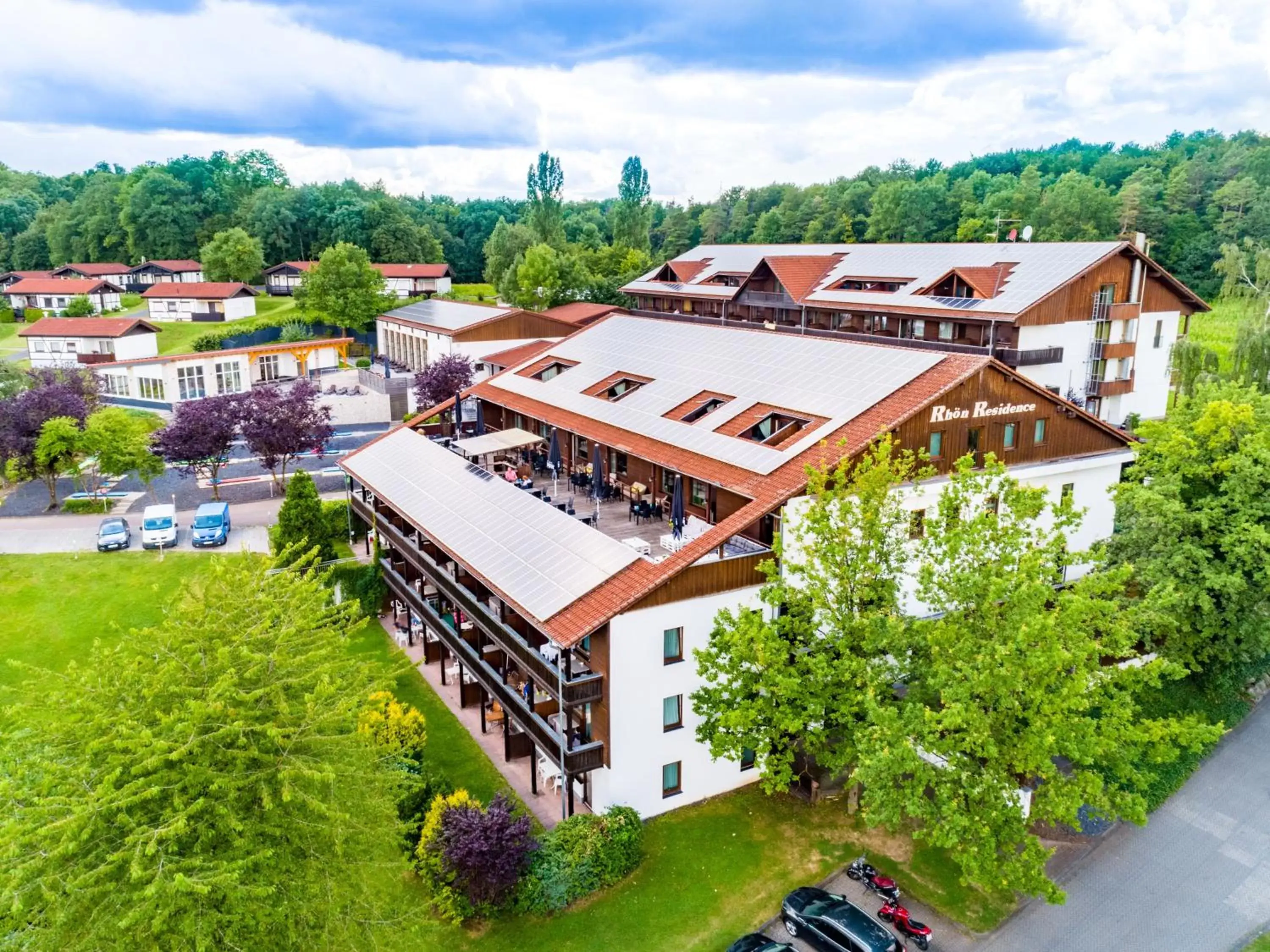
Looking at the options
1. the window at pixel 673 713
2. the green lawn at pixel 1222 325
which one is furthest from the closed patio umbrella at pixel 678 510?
the green lawn at pixel 1222 325

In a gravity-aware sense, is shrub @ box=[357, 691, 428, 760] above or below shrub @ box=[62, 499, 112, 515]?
below

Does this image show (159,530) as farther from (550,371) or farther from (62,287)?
(62,287)

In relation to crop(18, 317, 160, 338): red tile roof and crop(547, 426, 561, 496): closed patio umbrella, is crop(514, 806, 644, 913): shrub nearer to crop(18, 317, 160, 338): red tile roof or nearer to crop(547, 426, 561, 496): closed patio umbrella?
crop(547, 426, 561, 496): closed patio umbrella

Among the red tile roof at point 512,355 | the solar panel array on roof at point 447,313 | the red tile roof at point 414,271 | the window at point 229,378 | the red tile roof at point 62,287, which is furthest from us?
the red tile roof at point 414,271

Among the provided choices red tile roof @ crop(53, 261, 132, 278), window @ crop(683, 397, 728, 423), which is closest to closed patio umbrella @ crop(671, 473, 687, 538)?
window @ crop(683, 397, 728, 423)

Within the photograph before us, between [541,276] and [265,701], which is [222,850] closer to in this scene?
[265,701]

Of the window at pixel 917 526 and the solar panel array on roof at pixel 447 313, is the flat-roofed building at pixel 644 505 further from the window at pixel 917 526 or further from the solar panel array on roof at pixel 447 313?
the solar panel array on roof at pixel 447 313
